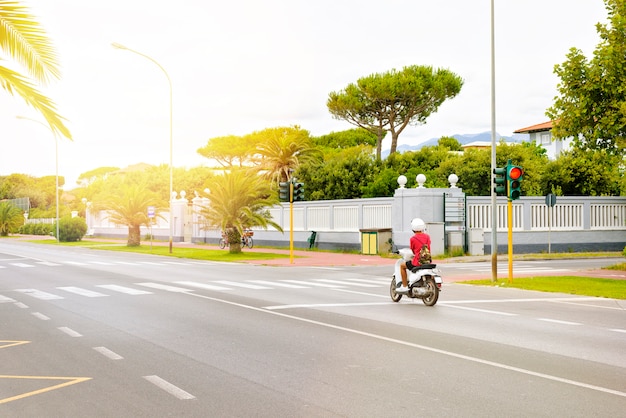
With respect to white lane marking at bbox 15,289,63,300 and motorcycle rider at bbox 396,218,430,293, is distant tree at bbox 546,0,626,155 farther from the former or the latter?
white lane marking at bbox 15,289,63,300

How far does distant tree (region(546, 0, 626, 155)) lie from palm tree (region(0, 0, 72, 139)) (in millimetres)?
17020

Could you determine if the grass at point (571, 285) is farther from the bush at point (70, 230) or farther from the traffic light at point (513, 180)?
the bush at point (70, 230)

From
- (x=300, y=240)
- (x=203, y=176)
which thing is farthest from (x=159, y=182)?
(x=300, y=240)

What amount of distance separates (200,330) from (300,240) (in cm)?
3087

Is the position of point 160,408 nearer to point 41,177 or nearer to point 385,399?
point 385,399

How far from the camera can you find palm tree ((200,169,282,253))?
34125 mm

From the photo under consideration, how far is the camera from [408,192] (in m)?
32.9

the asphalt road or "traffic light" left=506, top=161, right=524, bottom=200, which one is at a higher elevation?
"traffic light" left=506, top=161, right=524, bottom=200

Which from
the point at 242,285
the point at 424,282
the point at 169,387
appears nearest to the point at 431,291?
the point at 424,282

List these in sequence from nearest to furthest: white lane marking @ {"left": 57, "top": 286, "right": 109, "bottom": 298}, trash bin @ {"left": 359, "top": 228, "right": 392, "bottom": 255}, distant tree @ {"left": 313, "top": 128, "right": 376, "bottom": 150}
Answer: white lane marking @ {"left": 57, "top": 286, "right": 109, "bottom": 298}, trash bin @ {"left": 359, "top": 228, "right": 392, "bottom": 255}, distant tree @ {"left": 313, "top": 128, "right": 376, "bottom": 150}

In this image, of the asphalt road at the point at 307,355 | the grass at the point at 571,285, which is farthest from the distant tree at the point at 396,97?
the asphalt road at the point at 307,355

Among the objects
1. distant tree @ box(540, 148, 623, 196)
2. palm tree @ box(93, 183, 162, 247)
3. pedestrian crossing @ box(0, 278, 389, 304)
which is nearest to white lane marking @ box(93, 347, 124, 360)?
pedestrian crossing @ box(0, 278, 389, 304)

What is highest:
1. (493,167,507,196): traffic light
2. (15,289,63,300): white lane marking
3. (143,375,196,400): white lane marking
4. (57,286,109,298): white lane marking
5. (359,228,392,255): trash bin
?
(493,167,507,196): traffic light

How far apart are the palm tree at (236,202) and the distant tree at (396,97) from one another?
2291 centimetres
